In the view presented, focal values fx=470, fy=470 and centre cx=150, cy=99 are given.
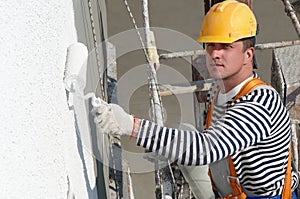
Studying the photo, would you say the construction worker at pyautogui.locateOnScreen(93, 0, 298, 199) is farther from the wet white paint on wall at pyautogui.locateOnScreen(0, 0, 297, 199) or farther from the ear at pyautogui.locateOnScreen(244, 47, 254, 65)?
the wet white paint on wall at pyautogui.locateOnScreen(0, 0, 297, 199)

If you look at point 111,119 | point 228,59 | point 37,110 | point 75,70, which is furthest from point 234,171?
point 37,110

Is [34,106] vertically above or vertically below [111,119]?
above

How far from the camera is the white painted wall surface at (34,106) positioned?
2.73 ft

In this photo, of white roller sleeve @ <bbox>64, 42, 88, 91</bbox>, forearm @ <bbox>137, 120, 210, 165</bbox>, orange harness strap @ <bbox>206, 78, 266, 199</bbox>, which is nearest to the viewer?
white roller sleeve @ <bbox>64, 42, 88, 91</bbox>

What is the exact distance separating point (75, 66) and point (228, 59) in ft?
2.52

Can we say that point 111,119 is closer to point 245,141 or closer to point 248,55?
point 245,141

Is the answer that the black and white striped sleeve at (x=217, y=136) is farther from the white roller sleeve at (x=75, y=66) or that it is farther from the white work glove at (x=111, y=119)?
the white roller sleeve at (x=75, y=66)

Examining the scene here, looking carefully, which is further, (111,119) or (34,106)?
(111,119)

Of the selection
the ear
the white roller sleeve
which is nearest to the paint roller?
the white roller sleeve

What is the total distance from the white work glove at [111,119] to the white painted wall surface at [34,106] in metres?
0.10

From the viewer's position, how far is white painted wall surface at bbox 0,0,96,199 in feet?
2.73

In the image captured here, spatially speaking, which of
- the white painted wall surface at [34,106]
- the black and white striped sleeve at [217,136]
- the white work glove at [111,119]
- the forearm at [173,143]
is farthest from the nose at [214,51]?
the white painted wall surface at [34,106]

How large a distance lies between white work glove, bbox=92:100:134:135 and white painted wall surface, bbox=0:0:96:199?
0.10 meters

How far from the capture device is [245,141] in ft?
5.85
